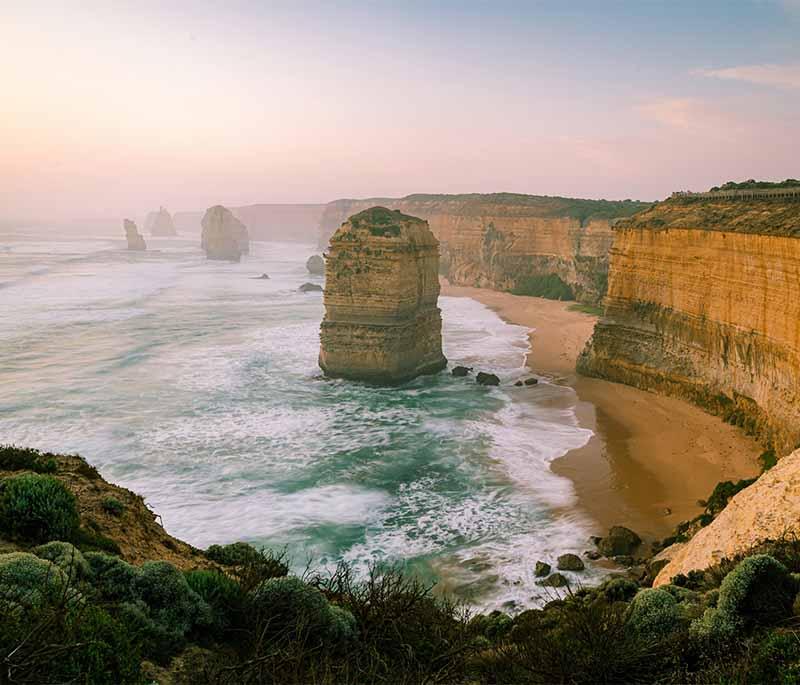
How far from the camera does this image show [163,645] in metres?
6.94

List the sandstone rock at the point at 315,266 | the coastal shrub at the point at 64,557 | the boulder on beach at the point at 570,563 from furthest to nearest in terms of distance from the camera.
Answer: the sandstone rock at the point at 315,266 → the boulder on beach at the point at 570,563 → the coastal shrub at the point at 64,557

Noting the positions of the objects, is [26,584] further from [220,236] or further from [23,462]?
[220,236]

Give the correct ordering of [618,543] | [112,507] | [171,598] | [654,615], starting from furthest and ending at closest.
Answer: [618,543] → [112,507] → [654,615] → [171,598]

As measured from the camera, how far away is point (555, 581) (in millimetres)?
14969

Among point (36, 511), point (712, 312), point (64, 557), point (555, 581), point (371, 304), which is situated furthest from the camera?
point (371, 304)

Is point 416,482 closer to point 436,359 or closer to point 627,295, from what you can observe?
point 436,359

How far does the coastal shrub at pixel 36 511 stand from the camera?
8.69 meters

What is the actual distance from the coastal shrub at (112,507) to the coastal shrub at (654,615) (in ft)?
27.9

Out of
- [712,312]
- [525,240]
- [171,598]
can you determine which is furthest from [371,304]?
[525,240]

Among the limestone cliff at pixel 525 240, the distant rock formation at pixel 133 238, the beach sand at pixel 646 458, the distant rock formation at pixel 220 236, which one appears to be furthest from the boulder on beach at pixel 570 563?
the distant rock formation at pixel 133 238

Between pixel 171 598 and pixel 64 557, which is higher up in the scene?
pixel 64 557

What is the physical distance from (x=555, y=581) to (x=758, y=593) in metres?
7.53

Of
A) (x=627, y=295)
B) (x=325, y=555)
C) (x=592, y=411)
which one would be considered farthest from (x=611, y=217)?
(x=325, y=555)

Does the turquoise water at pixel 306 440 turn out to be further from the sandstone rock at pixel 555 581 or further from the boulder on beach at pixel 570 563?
the boulder on beach at pixel 570 563
